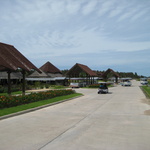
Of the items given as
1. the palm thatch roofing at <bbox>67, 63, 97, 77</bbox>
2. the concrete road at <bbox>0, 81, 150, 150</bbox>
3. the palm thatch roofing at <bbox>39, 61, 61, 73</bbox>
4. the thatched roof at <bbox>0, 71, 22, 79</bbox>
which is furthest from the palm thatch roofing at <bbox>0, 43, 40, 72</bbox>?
the palm thatch roofing at <bbox>39, 61, 61, 73</bbox>

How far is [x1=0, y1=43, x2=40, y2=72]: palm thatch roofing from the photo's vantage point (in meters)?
16.9

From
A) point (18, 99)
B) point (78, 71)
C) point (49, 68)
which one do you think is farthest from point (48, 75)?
point (18, 99)

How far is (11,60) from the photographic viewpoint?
59.2 ft

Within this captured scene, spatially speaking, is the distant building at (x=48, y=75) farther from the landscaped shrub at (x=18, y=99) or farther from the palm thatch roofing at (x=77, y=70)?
the landscaped shrub at (x=18, y=99)

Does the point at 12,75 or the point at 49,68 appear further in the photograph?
the point at 49,68

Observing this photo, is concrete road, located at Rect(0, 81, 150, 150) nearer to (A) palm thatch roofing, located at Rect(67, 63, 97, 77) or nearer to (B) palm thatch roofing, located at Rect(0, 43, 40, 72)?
(B) palm thatch roofing, located at Rect(0, 43, 40, 72)

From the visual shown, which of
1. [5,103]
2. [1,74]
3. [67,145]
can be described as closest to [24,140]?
[67,145]

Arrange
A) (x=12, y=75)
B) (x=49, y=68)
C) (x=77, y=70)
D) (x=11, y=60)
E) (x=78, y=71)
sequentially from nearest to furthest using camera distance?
(x=11, y=60), (x=12, y=75), (x=77, y=70), (x=78, y=71), (x=49, y=68)

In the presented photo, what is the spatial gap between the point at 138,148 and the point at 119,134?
1519 millimetres

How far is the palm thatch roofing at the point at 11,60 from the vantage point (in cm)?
1694

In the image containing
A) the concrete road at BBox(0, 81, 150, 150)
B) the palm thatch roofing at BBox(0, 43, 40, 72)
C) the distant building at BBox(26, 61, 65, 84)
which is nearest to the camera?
the concrete road at BBox(0, 81, 150, 150)

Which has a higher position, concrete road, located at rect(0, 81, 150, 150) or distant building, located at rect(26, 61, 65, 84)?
distant building, located at rect(26, 61, 65, 84)

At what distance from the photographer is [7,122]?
9.28 metres

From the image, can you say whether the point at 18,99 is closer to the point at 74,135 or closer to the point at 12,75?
the point at 74,135
